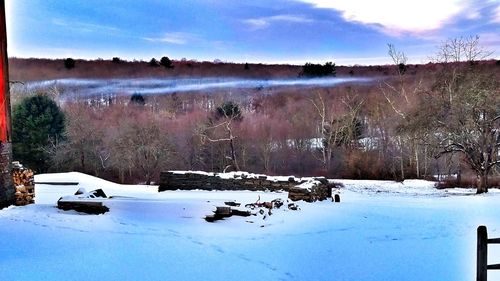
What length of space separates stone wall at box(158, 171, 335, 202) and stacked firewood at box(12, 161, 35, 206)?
217 inches

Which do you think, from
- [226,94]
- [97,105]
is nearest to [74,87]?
[97,105]

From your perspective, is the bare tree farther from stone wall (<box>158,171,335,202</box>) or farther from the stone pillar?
the stone pillar

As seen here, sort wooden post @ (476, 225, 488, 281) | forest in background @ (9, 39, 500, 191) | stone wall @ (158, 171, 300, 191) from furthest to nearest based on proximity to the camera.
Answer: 1. forest in background @ (9, 39, 500, 191)
2. stone wall @ (158, 171, 300, 191)
3. wooden post @ (476, 225, 488, 281)

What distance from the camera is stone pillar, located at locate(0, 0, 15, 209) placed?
10.5 m

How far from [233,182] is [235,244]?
797 centimetres

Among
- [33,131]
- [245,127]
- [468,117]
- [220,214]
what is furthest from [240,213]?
[245,127]

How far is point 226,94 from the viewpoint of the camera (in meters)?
35.3

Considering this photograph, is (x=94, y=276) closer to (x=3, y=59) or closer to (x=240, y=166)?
(x=3, y=59)

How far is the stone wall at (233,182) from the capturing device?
45.6 ft

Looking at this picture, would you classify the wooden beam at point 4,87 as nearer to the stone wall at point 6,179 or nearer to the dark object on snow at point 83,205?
the stone wall at point 6,179

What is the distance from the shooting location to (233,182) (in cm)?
1579

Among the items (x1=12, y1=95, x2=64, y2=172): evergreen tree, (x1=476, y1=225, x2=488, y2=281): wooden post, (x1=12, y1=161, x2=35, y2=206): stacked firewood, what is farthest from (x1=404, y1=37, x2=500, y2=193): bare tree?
(x1=12, y1=95, x2=64, y2=172): evergreen tree

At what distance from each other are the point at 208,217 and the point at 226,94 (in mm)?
26181

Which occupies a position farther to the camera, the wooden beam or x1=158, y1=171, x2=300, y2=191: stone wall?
x1=158, y1=171, x2=300, y2=191: stone wall
